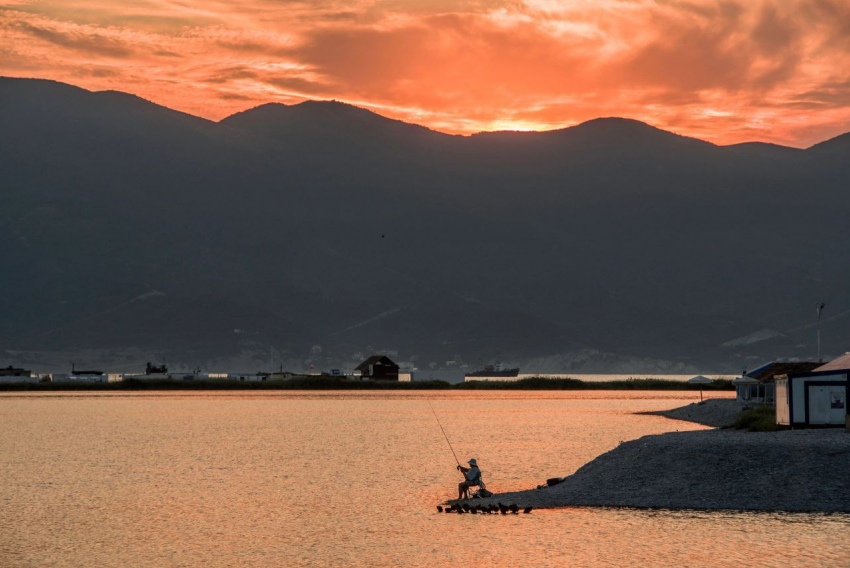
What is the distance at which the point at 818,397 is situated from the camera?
62812 millimetres

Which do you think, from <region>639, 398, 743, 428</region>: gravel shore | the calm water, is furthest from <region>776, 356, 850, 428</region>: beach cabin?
<region>639, 398, 743, 428</region>: gravel shore

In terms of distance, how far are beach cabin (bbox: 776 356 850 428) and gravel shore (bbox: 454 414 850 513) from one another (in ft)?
35.3

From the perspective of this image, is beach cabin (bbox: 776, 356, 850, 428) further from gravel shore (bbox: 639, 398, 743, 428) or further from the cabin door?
gravel shore (bbox: 639, 398, 743, 428)

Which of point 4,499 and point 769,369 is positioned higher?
point 769,369

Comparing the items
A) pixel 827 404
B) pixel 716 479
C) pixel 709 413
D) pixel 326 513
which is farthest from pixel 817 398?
pixel 709 413

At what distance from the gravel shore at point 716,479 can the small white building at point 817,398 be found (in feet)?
35.3

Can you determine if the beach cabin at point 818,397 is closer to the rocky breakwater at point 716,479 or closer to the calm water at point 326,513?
the rocky breakwater at point 716,479

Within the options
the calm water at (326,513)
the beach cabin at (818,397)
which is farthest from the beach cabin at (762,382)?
the beach cabin at (818,397)

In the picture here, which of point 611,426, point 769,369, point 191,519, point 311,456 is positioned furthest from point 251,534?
point 769,369

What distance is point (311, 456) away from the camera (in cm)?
7388

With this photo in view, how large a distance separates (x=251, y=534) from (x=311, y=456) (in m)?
33.3

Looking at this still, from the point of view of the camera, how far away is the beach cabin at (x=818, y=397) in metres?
62.4

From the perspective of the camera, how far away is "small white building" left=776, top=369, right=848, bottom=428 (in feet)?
205

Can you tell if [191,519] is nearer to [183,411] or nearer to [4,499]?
[4,499]
